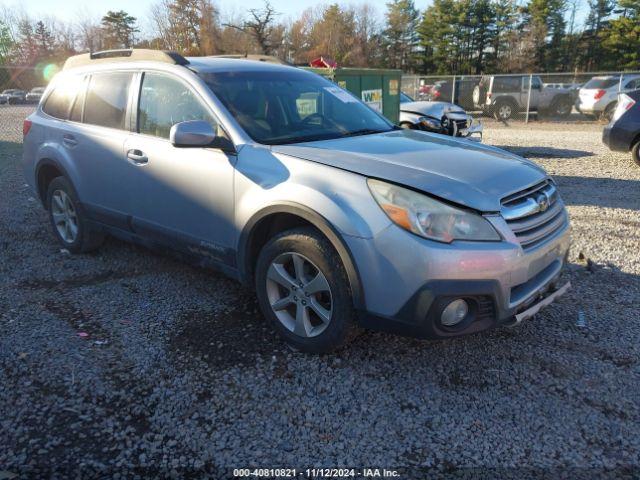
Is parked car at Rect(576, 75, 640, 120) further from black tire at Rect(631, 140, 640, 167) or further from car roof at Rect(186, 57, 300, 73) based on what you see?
car roof at Rect(186, 57, 300, 73)

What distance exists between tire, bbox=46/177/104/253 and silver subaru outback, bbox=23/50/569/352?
0.10m

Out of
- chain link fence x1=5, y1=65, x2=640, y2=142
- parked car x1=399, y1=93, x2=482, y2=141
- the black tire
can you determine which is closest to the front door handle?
parked car x1=399, y1=93, x2=482, y2=141

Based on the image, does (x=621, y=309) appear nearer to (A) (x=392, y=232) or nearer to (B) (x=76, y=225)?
(A) (x=392, y=232)

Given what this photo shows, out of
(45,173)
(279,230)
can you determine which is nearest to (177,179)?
(279,230)

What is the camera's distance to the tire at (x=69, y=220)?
482 cm

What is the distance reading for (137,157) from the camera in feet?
13.0

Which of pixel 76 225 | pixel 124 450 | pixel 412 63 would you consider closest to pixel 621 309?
pixel 124 450

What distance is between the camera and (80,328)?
3629mm

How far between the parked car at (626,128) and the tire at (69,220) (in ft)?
28.1

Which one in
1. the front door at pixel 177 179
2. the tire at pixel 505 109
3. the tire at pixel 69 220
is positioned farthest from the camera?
the tire at pixel 505 109

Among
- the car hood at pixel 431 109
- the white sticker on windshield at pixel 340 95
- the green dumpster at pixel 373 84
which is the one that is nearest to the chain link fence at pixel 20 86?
the car hood at pixel 431 109

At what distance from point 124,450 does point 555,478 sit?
193 centimetres

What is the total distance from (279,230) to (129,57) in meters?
2.19

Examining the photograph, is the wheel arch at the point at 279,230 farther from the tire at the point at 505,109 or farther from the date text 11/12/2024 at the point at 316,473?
the tire at the point at 505,109
